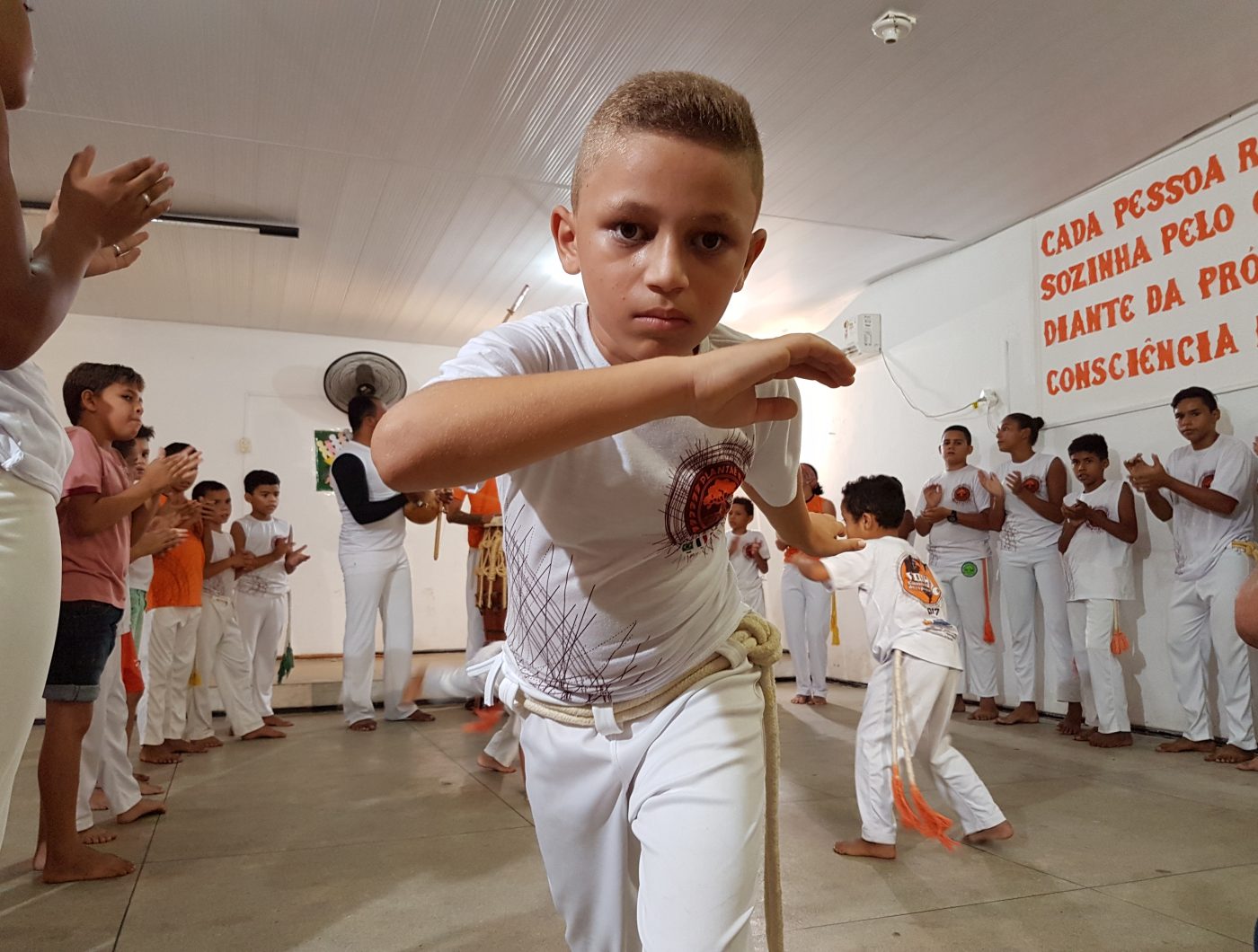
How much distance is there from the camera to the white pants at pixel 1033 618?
578cm

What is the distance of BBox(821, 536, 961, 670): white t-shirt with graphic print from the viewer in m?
3.20

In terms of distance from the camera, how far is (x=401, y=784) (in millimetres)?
4070

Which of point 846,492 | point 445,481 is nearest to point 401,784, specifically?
point 846,492

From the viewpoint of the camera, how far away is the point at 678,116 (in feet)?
3.69

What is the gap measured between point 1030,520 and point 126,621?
538 centimetres

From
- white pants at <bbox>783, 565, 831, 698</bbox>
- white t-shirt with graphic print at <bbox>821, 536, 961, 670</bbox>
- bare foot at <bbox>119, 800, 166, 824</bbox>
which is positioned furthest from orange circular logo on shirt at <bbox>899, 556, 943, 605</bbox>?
white pants at <bbox>783, 565, 831, 698</bbox>

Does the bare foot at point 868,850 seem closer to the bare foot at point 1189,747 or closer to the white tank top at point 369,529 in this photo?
the bare foot at point 1189,747

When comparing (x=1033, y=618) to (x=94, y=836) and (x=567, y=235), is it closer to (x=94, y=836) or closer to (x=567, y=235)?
(x=94, y=836)

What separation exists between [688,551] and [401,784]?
3228mm

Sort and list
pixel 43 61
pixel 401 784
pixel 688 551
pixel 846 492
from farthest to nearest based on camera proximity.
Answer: pixel 43 61
pixel 401 784
pixel 846 492
pixel 688 551

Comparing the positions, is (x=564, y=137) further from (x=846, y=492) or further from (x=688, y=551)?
(x=688, y=551)

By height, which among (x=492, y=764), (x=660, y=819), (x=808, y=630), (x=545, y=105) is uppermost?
(x=545, y=105)

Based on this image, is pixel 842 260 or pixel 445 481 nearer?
pixel 445 481

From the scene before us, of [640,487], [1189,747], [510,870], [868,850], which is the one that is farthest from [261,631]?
[1189,747]
